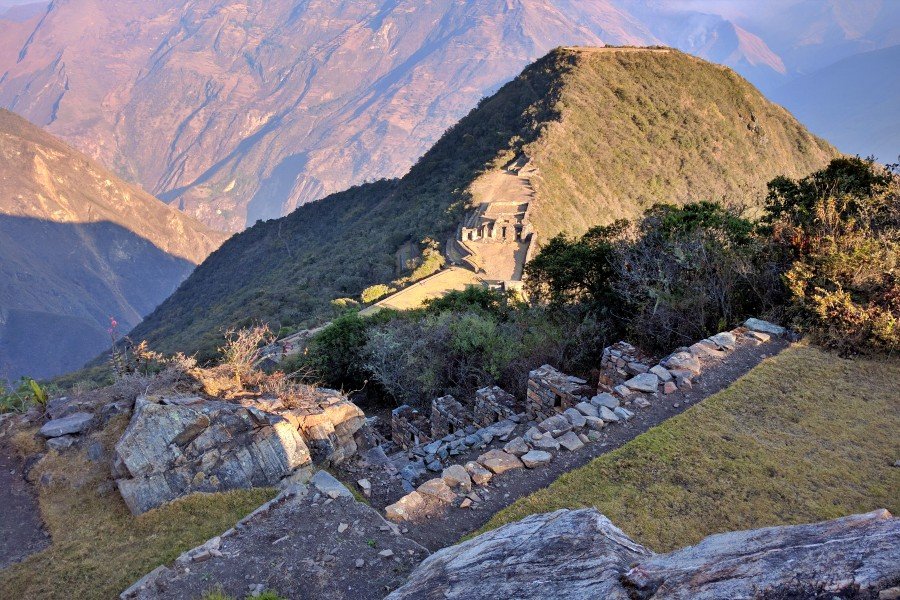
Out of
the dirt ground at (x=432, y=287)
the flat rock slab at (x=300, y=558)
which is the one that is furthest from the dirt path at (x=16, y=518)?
the dirt ground at (x=432, y=287)

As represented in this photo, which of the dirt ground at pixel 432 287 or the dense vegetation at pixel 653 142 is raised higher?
the dense vegetation at pixel 653 142

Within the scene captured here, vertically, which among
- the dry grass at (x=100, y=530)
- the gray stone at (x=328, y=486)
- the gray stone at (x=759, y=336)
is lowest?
the gray stone at (x=759, y=336)

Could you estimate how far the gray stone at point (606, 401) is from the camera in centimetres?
878

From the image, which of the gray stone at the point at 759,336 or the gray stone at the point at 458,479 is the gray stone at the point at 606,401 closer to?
the gray stone at the point at 458,479

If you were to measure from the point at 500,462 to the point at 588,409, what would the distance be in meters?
2.00

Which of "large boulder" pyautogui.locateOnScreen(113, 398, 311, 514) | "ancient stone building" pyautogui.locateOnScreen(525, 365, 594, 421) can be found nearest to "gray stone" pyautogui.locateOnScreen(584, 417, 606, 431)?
"ancient stone building" pyautogui.locateOnScreen(525, 365, 594, 421)

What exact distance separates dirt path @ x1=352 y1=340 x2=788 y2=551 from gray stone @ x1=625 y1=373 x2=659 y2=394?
0.28 metres

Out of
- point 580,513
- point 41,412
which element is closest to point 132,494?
point 41,412

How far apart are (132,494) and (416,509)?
3939 mm

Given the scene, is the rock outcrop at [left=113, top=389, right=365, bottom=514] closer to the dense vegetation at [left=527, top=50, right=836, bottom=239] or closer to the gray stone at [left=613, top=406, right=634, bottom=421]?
the gray stone at [left=613, top=406, right=634, bottom=421]

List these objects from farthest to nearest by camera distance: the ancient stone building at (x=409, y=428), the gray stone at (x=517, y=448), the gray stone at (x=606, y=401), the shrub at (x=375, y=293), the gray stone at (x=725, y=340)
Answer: the shrub at (x=375, y=293), the ancient stone building at (x=409, y=428), the gray stone at (x=725, y=340), the gray stone at (x=606, y=401), the gray stone at (x=517, y=448)

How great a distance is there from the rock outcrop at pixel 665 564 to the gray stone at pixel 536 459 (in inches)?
132

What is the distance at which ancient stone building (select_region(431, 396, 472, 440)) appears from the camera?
39.7ft

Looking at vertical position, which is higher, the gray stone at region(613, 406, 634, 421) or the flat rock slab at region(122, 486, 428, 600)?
the flat rock slab at region(122, 486, 428, 600)
